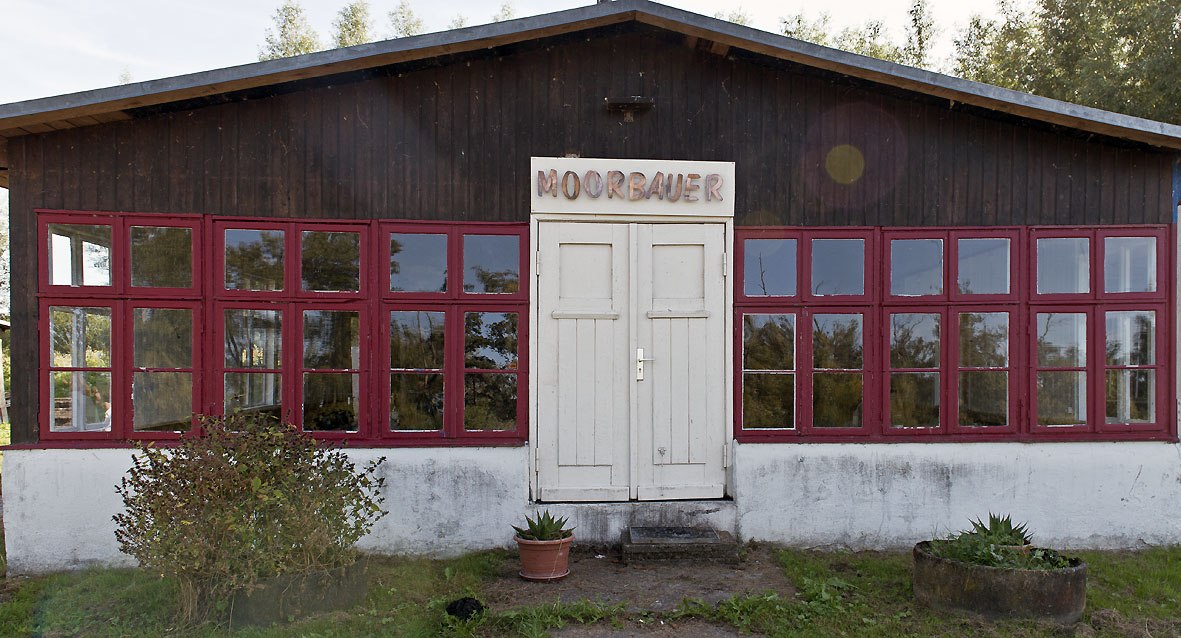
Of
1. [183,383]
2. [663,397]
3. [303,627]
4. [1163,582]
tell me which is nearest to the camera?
[303,627]

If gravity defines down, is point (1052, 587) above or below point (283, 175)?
below

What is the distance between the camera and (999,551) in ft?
17.0

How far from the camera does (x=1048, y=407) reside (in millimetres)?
6820

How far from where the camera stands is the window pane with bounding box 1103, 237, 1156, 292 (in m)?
6.85

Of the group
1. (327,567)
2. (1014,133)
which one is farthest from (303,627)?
(1014,133)

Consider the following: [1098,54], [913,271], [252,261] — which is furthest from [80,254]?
[1098,54]

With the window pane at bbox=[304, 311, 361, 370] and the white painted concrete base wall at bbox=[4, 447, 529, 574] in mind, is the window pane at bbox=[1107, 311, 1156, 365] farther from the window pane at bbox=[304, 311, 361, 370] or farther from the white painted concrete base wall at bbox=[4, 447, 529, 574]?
the window pane at bbox=[304, 311, 361, 370]

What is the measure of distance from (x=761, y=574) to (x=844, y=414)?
5.32 ft

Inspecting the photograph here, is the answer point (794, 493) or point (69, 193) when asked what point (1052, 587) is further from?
point (69, 193)

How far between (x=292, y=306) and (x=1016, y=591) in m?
5.54

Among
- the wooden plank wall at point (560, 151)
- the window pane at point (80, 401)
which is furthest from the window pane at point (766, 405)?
the window pane at point (80, 401)

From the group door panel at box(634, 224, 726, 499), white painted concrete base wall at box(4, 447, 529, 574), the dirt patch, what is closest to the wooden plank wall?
white painted concrete base wall at box(4, 447, 529, 574)

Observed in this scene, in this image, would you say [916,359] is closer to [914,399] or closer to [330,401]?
[914,399]

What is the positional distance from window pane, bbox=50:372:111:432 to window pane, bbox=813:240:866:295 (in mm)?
5775
